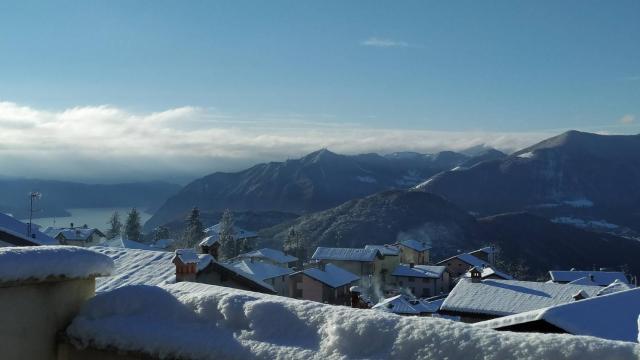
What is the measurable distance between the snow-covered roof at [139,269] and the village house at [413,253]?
72.3 meters

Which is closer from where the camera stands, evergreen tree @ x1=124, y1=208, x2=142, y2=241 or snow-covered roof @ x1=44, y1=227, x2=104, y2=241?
snow-covered roof @ x1=44, y1=227, x2=104, y2=241

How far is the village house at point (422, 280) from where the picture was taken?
67.4m

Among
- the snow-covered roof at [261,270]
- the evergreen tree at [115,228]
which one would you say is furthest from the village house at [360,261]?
the evergreen tree at [115,228]

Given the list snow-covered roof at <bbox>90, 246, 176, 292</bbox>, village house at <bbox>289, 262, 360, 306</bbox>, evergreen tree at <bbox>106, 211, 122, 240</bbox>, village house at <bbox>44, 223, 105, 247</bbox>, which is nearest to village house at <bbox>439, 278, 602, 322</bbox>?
snow-covered roof at <bbox>90, 246, 176, 292</bbox>

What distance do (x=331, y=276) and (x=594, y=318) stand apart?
147 ft

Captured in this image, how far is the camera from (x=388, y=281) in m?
72.2

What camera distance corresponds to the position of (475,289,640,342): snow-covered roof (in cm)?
955

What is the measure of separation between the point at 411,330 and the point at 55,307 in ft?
8.73

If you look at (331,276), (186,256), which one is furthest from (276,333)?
(331,276)

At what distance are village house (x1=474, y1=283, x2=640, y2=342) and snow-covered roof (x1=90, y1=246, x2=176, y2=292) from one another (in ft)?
27.3

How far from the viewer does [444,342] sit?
9.79ft

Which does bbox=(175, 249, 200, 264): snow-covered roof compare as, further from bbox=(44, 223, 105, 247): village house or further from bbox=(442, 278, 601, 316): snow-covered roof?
bbox=(44, 223, 105, 247): village house

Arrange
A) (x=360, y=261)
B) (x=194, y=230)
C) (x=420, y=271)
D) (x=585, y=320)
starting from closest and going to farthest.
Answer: (x=585, y=320) → (x=420, y=271) → (x=360, y=261) → (x=194, y=230)

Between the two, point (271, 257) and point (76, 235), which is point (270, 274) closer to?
point (271, 257)
